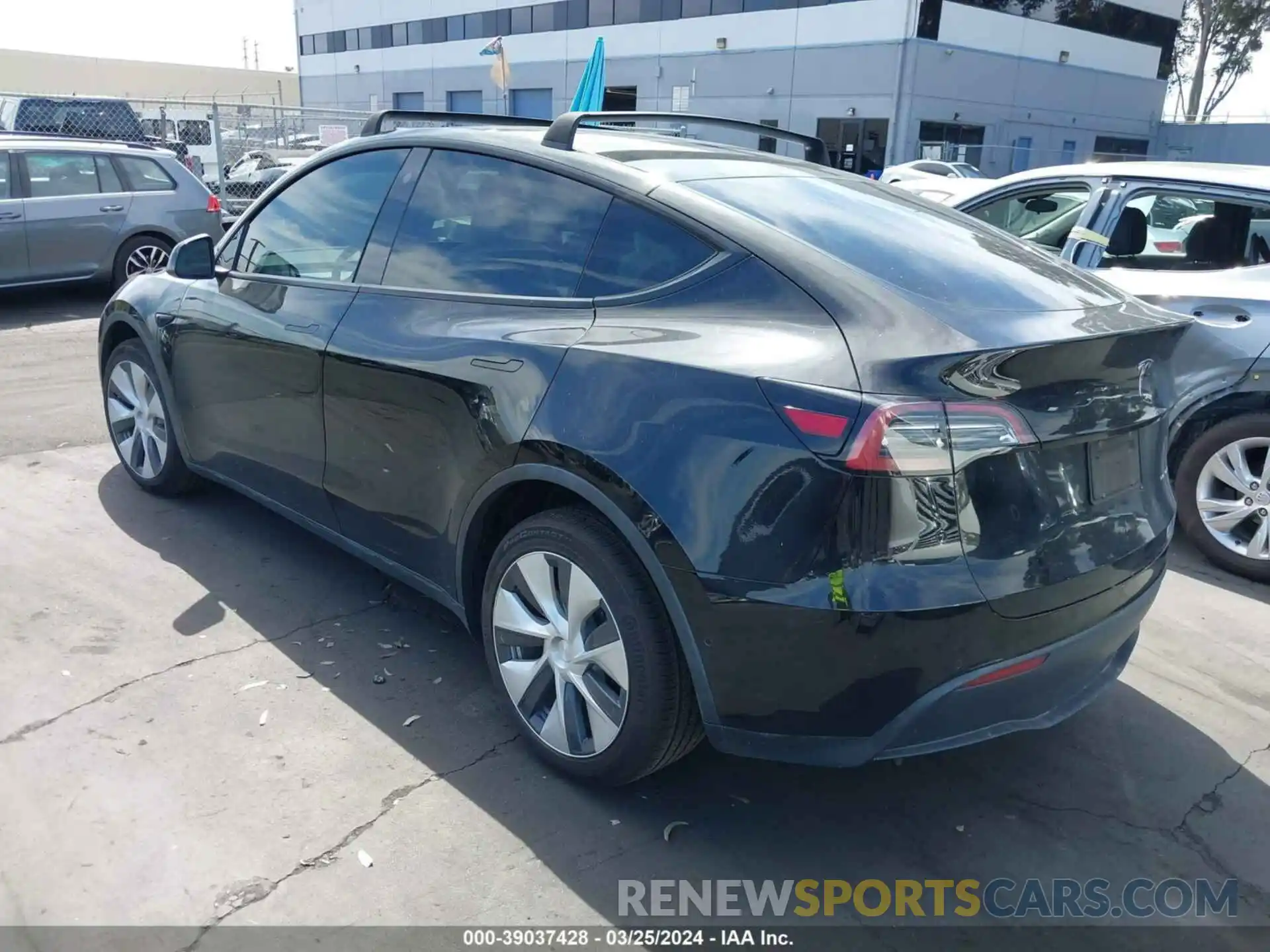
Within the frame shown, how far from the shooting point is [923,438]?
7.25 ft

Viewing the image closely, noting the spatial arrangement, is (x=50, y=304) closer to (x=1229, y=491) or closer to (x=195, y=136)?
(x=195, y=136)

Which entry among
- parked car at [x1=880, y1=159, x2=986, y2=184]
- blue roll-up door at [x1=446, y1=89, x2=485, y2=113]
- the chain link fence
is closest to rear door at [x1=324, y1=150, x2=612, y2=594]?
the chain link fence

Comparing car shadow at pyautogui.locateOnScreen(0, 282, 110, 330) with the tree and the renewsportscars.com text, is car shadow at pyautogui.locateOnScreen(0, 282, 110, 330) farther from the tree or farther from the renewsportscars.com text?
the tree

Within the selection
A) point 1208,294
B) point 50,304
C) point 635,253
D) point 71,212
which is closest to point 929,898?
point 635,253

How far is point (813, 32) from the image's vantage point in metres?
32.4

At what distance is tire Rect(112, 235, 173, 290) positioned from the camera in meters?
10.4

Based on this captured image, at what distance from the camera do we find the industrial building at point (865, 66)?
31.1 m

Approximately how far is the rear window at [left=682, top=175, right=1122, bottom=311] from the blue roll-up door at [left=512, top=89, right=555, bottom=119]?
134ft

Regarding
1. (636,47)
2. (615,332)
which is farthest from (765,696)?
(636,47)

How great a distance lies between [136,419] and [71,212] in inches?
249

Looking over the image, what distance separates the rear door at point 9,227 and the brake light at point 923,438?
9897 mm

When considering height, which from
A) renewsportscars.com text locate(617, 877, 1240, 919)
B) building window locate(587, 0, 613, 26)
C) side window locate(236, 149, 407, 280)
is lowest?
renewsportscars.com text locate(617, 877, 1240, 919)

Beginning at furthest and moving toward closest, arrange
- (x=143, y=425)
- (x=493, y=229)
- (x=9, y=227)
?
(x=9, y=227)
(x=143, y=425)
(x=493, y=229)

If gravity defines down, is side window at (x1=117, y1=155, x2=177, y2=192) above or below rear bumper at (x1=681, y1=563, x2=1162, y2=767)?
above
